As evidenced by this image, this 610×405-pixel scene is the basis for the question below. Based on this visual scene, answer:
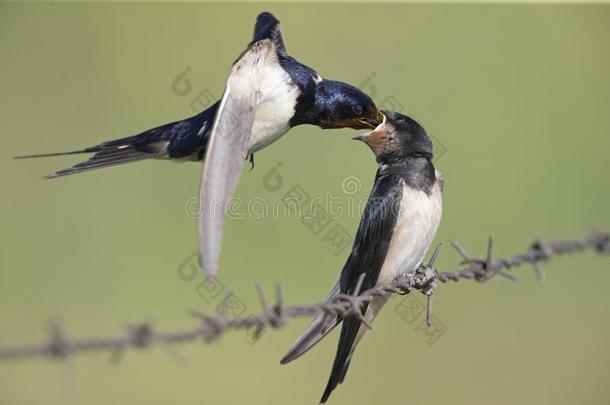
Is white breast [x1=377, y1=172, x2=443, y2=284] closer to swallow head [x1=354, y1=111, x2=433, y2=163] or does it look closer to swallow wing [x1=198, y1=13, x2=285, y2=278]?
swallow head [x1=354, y1=111, x2=433, y2=163]

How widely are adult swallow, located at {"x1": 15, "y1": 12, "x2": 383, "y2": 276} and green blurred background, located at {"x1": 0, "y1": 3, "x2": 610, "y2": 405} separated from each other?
133 cm

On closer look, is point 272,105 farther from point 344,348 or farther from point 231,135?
point 344,348

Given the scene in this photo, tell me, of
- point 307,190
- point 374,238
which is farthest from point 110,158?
point 307,190

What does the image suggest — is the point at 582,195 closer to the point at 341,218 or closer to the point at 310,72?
the point at 341,218

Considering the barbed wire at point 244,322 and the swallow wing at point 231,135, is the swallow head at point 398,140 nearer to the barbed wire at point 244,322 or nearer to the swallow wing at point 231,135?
the swallow wing at point 231,135

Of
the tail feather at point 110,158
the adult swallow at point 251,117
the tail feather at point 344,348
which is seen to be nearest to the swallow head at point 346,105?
the adult swallow at point 251,117

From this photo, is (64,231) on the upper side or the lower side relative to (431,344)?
upper

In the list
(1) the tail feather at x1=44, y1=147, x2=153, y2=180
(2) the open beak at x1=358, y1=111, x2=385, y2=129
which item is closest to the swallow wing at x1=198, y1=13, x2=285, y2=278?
(2) the open beak at x1=358, y1=111, x2=385, y2=129

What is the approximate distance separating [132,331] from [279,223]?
15.5 ft

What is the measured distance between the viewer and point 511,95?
7.48 m

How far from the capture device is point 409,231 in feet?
8.66

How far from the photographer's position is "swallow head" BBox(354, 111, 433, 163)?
2.81 m

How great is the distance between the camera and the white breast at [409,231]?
264cm

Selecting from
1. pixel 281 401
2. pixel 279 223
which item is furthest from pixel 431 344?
pixel 279 223
